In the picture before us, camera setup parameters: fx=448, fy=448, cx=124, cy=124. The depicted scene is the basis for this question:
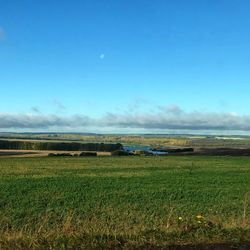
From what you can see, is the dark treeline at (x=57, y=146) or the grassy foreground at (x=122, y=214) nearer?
the grassy foreground at (x=122, y=214)

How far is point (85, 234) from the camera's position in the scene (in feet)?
23.5

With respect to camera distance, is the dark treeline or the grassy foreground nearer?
the grassy foreground

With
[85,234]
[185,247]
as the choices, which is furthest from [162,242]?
[85,234]

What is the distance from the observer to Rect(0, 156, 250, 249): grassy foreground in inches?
271

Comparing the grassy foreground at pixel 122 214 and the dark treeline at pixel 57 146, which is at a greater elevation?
the grassy foreground at pixel 122 214

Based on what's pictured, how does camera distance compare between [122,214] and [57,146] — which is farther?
[57,146]

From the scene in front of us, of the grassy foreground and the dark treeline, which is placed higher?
the grassy foreground

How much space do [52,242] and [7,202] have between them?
56.0 feet

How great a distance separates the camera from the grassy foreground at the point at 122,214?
22.6 ft

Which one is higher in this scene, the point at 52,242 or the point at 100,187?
the point at 52,242

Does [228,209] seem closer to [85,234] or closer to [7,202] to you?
[7,202]

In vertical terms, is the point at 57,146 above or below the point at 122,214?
below

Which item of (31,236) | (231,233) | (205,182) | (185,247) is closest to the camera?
(185,247)

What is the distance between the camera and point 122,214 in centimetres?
1617
